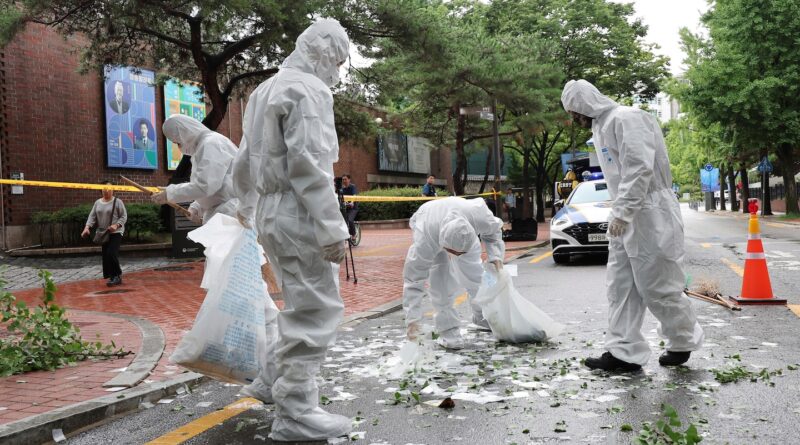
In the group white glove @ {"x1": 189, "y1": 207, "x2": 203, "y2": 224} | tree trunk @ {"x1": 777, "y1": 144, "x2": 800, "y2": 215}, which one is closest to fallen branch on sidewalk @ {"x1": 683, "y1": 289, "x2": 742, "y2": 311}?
white glove @ {"x1": 189, "y1": 207, "x2": 203, "y2": 224}

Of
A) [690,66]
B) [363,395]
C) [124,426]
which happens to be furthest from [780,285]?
[690,66]

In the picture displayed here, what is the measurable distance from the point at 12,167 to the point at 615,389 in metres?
15.7

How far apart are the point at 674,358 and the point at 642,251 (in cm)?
80

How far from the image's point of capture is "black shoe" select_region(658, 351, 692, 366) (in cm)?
460

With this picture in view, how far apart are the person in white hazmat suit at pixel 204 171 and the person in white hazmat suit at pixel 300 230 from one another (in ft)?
5.53

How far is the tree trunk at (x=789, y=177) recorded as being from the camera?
102 ft

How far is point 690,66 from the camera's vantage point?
31641 mm

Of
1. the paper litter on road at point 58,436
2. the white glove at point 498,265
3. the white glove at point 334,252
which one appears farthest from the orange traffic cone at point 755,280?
the paper litter on road at point 58,436

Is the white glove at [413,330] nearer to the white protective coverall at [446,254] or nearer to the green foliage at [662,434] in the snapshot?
the white protective coverall at [446,254]

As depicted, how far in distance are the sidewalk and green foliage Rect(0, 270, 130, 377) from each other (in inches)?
4.8

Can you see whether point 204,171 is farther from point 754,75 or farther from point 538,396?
point 754,75

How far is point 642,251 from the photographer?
4.51 m

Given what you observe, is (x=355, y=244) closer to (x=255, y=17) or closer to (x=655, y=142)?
(x=255, y=17)

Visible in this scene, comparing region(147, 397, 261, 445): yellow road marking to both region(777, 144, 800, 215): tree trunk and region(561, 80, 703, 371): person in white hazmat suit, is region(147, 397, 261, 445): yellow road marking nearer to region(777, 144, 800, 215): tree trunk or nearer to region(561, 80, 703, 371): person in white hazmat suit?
region(561, 80, 703, 371): person in white hazmat suit
